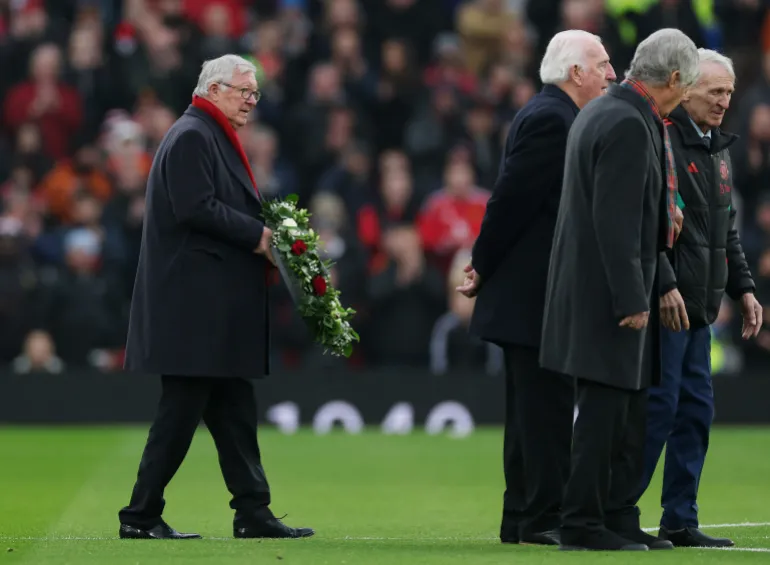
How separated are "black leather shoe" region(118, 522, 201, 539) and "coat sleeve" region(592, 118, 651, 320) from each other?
2512mm

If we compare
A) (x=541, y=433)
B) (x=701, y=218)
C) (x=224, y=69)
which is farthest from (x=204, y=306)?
(x=701, y=218)

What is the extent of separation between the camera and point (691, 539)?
9070 millimetres

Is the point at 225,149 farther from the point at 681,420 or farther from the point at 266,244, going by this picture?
the point at 681,420

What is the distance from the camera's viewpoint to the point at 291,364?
18.2m

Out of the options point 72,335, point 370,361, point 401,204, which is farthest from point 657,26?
point 72,335

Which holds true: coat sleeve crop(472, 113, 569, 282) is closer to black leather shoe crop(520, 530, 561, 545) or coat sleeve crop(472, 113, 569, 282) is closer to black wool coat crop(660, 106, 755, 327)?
black wool coat crop(660, 106, 755, 327)

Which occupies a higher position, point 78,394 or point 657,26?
point 657,26

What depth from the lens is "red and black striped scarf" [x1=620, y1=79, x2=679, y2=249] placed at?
27.3 feet

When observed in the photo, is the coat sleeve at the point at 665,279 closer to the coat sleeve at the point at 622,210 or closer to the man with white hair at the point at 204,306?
the coat sleeve at the point at 622,210

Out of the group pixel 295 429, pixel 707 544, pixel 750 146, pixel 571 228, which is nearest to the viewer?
pixel 571 228

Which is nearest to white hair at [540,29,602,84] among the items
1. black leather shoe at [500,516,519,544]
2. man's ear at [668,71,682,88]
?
man's ear at [668,71,682,88]

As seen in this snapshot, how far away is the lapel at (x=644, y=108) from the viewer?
27.1ft

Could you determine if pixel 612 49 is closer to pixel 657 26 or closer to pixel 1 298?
pixel 657 26

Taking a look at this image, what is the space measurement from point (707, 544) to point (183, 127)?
321cm
